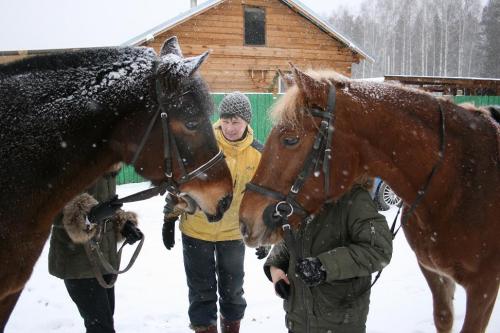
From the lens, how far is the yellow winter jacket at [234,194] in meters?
3.36

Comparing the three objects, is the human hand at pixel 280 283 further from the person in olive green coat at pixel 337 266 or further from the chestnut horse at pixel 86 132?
the chestnut horse at pixel 86 132

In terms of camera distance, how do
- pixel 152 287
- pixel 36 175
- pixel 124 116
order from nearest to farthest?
pixel 36 175, pixel 124 116, pixel 152 287

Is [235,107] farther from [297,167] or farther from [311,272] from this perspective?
[311,272]

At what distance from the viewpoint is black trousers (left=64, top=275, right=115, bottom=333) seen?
2691mm

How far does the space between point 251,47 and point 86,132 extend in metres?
15.0

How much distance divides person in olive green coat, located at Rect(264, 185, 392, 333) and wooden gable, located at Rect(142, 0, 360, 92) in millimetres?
12889

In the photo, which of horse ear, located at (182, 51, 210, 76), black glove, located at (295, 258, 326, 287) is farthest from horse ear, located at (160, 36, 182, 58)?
black glove, located at (295, 258, 326, 287)

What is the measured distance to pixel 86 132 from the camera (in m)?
2.11

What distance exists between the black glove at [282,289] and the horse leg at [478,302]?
1243 millimetres

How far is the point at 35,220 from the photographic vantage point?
2.06 m

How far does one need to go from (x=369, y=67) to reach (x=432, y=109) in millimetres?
51114

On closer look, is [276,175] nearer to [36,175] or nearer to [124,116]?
[124,116]

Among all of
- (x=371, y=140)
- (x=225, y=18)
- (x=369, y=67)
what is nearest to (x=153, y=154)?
(x=371, y=140)

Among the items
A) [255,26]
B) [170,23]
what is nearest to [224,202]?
[170,23]
